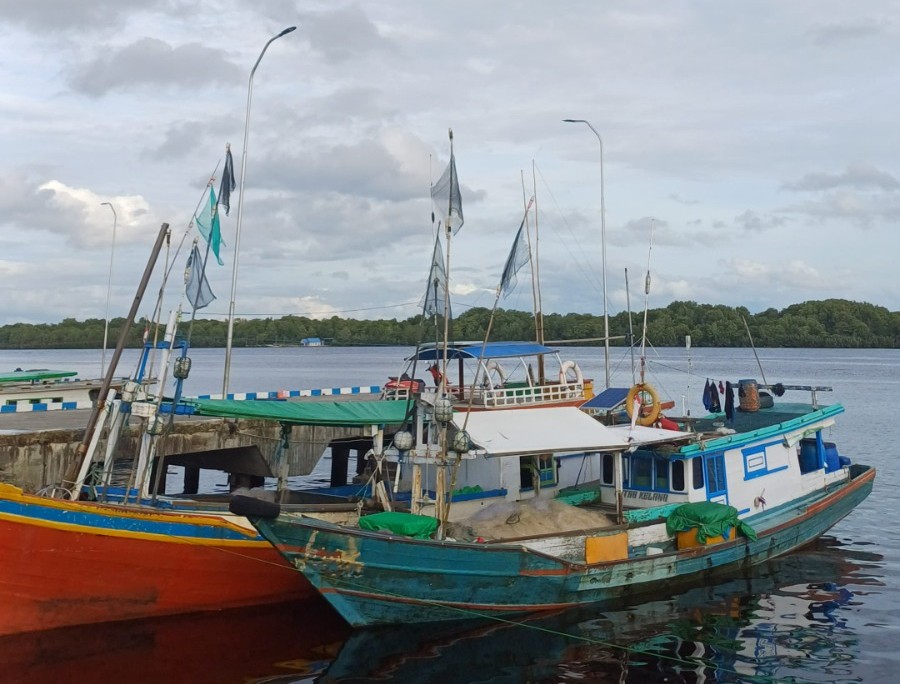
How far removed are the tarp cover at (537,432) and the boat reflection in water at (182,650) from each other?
4.38 meters

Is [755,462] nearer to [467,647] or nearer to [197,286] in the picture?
[467,647]

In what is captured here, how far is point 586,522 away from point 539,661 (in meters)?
3.07

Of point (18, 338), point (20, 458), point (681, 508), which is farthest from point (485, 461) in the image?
point (18, 338)

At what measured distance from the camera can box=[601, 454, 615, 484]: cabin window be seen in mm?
18188

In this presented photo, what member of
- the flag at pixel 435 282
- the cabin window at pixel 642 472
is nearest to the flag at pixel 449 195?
the flag at pixel 435 282

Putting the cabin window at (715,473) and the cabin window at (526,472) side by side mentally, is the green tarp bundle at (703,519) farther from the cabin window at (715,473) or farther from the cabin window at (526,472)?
the cabin window at (526,472)

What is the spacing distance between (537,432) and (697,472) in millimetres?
3837

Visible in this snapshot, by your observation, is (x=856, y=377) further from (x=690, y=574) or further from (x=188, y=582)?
(x=188, y=582)

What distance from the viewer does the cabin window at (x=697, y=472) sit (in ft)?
56.6

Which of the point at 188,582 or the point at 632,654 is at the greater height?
the point at 188,582

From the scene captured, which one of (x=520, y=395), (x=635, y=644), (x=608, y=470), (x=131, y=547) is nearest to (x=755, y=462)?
(x=608, y=470)

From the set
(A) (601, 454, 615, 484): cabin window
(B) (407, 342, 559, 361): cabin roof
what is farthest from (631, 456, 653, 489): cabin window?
(B) (407, 342, 559, 361): cabin roof

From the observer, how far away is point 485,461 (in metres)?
18.1

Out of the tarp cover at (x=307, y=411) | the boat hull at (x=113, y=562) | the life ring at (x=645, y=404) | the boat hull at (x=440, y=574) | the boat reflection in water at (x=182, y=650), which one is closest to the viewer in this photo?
the boat reflection in water at (x=182, y=650)
